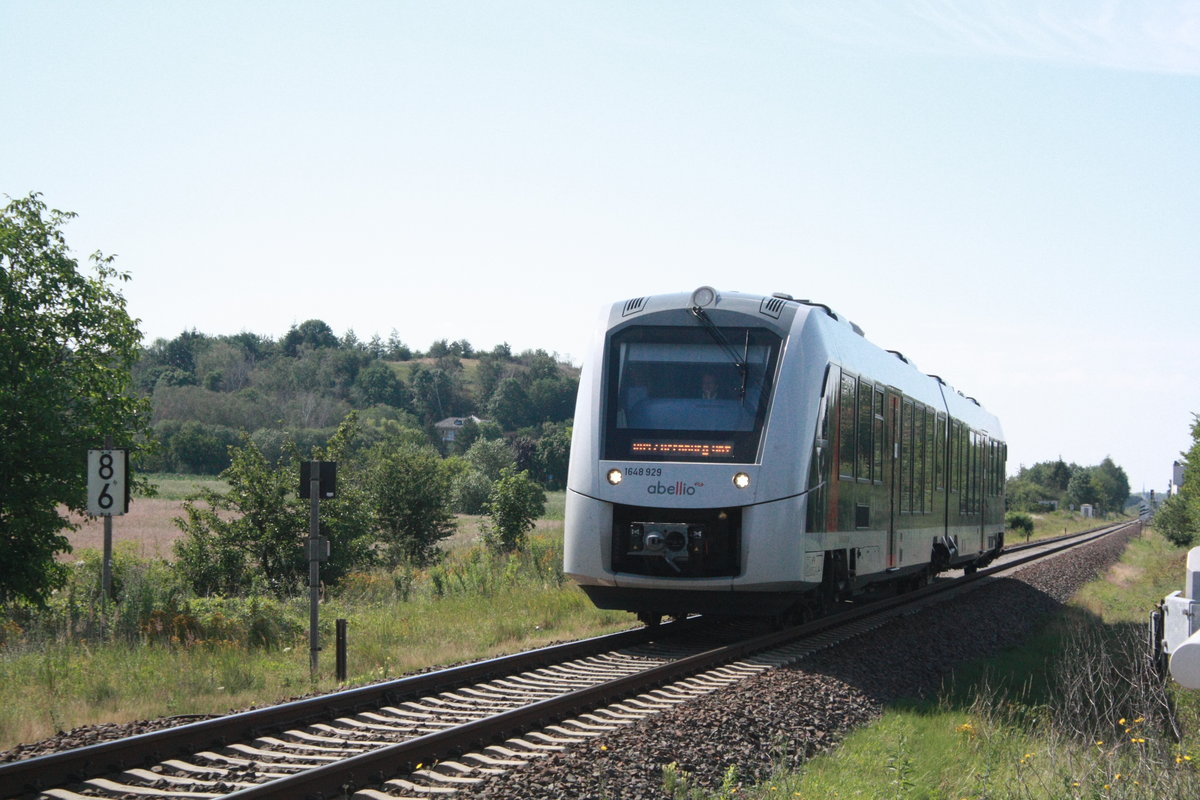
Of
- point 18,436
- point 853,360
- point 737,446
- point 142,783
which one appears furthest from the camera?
point 18,436

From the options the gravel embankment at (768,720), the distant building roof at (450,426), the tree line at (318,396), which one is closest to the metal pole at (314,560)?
the gravel embankment at (768,720)

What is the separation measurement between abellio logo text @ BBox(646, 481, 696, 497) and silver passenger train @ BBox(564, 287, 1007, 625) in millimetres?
14

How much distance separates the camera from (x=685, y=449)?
454 inches

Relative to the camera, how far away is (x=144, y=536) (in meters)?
45.3

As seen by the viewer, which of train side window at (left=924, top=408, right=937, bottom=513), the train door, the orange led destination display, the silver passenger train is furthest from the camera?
train side window at (left=924, top=408, right=937, bottom=513)

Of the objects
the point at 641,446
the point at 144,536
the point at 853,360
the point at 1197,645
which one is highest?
the point at 853,360

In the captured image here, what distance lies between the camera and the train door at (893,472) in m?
15.2

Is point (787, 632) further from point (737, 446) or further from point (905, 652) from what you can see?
point (737, 446)

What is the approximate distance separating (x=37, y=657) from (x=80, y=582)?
13.0m

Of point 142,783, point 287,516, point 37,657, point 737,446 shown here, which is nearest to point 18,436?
point 287,516

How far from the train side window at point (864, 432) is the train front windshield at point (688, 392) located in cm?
238

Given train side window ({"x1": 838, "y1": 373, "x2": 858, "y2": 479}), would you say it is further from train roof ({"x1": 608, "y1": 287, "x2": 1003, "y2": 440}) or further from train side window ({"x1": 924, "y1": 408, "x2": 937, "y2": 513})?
train side window ({"x1": 924, "y1": 408, "x2": 937, "y2": 513})

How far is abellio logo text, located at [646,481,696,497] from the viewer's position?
37.1 feet

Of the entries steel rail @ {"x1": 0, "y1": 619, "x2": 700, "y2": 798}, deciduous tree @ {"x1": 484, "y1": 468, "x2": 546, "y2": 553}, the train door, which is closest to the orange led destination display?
steel rail @ {"x1": 0, "y1": 619, "x2": 700, "y2": 798}
